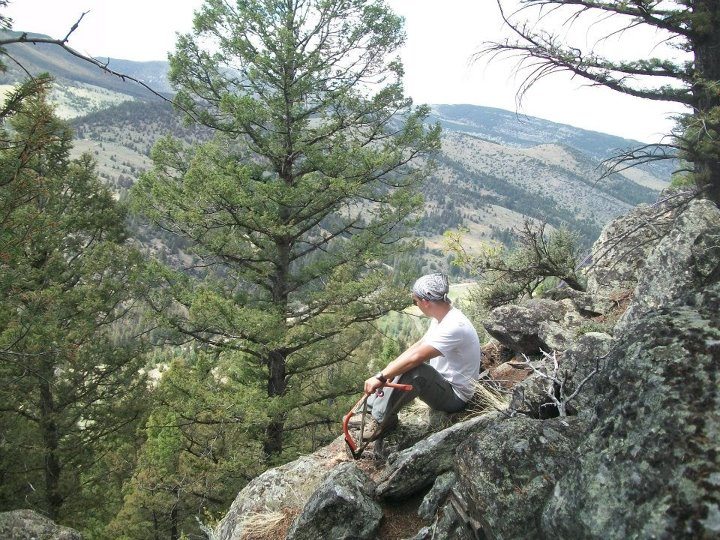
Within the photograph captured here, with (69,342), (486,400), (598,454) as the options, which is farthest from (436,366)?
(69,342)

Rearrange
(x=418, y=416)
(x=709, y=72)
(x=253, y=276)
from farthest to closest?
(x=253, y=276) → (x=709, y=72) → (x=418, y=416)

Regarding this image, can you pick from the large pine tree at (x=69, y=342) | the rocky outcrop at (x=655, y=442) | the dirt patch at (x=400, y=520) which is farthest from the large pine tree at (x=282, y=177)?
the rocky outcrop at (x=655, y=442)

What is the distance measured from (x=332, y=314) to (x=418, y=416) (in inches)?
244

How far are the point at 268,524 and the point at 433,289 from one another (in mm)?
2783

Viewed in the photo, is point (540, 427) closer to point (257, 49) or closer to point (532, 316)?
point (532, 316)

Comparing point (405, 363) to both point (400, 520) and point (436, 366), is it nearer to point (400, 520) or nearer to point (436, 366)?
point (436, 366)

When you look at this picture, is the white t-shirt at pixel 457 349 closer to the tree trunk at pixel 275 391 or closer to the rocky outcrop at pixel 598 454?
the rocky outcrop at pixel 598 454

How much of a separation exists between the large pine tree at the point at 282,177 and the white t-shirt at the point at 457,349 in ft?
18.2

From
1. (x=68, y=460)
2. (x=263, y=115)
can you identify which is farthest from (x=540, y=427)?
(x=68, y=460)

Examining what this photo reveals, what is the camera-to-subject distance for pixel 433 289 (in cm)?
475

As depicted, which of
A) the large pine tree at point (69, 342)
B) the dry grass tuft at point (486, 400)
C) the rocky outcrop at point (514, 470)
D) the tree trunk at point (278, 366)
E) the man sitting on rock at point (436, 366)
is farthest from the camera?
the tree trunk at point (278, 366)

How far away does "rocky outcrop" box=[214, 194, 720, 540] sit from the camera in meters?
1.79

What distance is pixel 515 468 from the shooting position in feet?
9.64

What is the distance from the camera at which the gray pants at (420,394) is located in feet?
15.0
